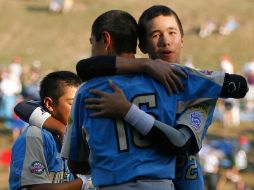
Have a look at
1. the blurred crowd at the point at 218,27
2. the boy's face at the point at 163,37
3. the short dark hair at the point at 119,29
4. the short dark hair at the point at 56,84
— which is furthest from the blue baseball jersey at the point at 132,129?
the blurred crowd at the point at 218,27

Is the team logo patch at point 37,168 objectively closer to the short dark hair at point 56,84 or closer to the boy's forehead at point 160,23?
the short dark hair at point 56,84

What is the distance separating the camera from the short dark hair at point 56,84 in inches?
163

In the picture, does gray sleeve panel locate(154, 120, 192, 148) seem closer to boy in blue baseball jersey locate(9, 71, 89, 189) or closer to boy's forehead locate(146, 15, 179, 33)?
boy's forehead locate(146, 15, 179, 33)

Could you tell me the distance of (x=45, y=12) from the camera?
125 feet

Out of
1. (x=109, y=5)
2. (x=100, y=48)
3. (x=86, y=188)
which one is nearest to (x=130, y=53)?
(x=100, y=48)

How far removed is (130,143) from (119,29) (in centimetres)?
52

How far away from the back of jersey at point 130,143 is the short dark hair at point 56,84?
0.93m

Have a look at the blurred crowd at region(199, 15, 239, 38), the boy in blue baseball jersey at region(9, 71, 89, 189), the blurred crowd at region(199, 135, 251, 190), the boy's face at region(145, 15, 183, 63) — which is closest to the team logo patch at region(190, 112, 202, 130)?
the boy's face at region(145, 15, 183, 63)

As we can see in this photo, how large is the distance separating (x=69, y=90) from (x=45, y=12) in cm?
3442

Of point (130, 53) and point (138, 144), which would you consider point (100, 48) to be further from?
point (138, 144)

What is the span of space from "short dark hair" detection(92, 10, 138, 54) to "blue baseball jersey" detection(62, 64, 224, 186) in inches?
6.1

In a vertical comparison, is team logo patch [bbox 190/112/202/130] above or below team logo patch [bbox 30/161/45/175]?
above

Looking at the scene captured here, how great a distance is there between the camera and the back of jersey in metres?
3.14

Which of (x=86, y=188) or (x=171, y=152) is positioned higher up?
(x=171, y=152)
